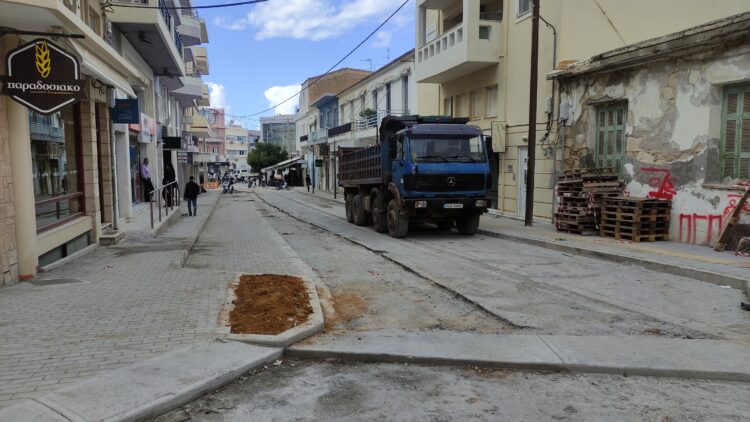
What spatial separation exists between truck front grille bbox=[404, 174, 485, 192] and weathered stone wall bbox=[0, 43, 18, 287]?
811 cm

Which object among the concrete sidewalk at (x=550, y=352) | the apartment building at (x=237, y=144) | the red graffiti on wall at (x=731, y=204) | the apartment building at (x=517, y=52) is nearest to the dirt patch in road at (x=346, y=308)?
the concrete sidewalk at (x=550, y=352)

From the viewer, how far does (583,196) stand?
12.8 meters

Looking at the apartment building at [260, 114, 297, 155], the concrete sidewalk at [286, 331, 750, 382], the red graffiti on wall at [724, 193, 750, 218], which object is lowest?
the concrete sidewalk at [286, 331, 750, 382]

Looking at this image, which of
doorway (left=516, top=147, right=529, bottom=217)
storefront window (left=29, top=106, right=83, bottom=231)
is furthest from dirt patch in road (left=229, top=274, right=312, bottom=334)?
doorway (left=516, top=147, right=529, bottom=217)

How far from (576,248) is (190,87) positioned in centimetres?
2852

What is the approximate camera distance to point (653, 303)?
6973mm

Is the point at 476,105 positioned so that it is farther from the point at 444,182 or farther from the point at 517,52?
the point at 444,182

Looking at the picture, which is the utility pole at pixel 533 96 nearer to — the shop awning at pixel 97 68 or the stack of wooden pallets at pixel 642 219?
the stack of wooden pallets at pixel 642 219

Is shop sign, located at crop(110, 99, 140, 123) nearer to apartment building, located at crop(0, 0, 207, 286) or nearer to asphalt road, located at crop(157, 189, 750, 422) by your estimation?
apartment building, located at crop(0, 0, 207, 286)

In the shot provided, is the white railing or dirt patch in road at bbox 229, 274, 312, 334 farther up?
the white railing

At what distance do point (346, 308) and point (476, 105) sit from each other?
15.7 meters

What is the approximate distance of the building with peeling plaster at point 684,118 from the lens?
33.5 ft

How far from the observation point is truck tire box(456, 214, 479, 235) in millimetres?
14211

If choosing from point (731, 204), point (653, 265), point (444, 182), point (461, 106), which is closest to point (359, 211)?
point (444, 182)
